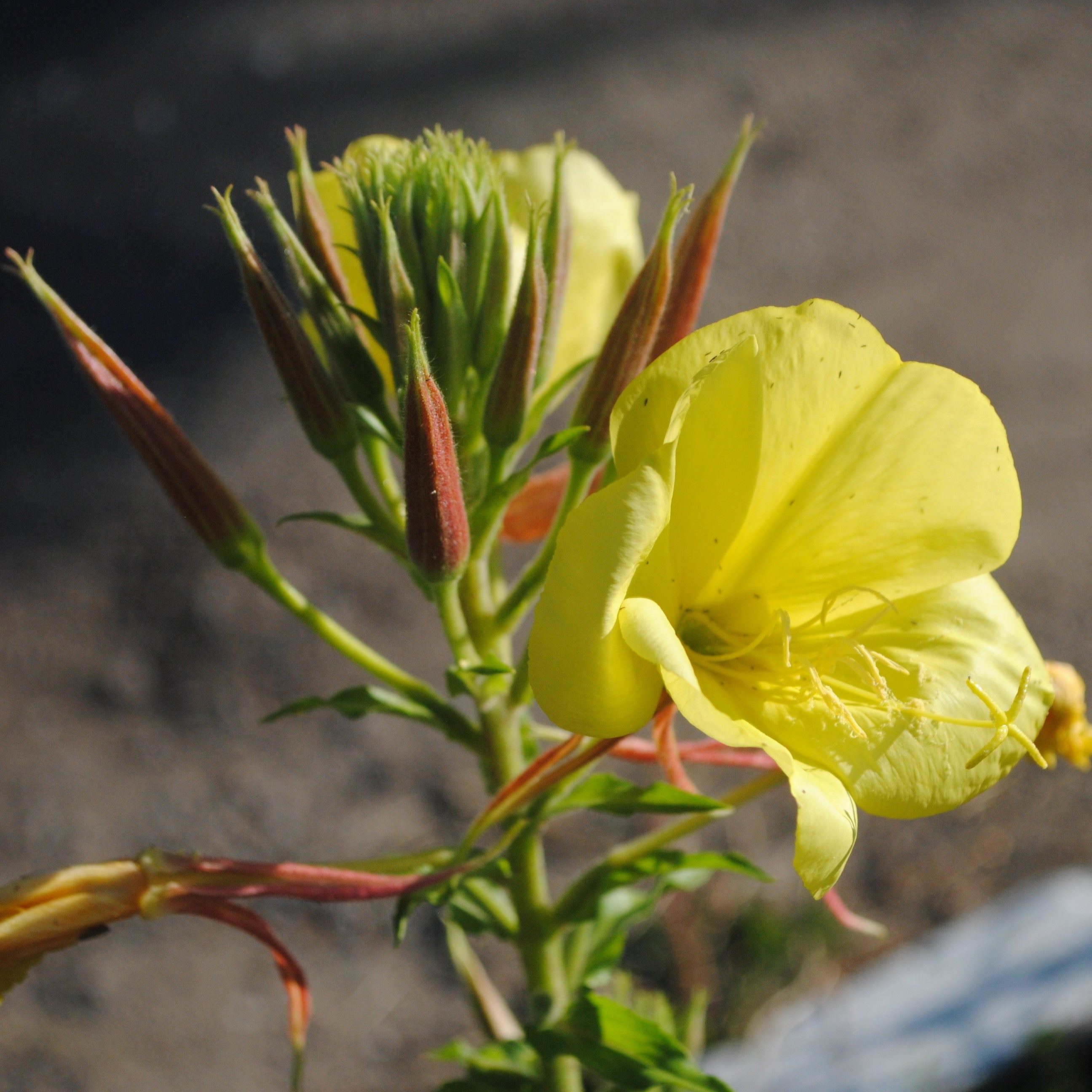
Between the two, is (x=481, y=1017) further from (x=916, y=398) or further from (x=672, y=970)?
(x=672, y=970)

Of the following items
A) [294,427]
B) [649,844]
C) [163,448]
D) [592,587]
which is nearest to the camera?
[592,587]

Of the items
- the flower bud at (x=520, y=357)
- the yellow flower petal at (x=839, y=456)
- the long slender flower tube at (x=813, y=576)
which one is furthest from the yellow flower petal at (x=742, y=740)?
the flower bud at (x=520, y=357)

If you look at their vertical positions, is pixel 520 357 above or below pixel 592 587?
above

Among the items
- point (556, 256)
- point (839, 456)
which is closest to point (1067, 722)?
point (839, 456)

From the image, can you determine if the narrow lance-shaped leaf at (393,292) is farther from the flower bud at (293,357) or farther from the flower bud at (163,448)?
the flower bud at (163,448)

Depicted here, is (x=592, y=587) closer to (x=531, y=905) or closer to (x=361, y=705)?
(x=361, y=705)

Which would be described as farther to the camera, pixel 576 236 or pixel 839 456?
pixel 576 236
